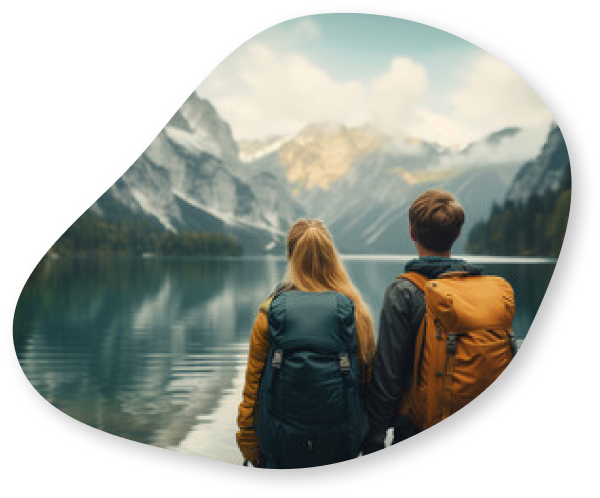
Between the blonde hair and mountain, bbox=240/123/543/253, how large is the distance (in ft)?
0.64

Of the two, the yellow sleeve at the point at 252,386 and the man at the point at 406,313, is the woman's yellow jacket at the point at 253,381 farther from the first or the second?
the man at the point at 406,313

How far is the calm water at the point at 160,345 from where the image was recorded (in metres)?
3.07

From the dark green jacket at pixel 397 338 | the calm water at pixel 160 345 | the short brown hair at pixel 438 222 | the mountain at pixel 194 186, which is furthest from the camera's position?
the mountain at pixel 194 186

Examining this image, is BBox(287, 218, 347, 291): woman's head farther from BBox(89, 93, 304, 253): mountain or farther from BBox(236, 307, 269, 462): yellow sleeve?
BBox(89, 93, 304, 253): mountain

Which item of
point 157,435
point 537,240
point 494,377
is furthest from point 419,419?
point 157,435

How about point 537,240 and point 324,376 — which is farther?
point 537,240

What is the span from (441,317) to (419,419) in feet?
1.85

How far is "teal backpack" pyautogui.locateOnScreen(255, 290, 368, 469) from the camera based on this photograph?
2670mm

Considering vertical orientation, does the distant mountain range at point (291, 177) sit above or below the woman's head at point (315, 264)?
above

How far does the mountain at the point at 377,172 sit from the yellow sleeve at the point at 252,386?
0.58m

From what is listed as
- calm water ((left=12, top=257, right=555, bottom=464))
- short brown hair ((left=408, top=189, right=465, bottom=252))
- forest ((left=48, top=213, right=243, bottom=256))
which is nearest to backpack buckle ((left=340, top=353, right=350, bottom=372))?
calm water ((left=12, top=257, right=555, bottom=464))

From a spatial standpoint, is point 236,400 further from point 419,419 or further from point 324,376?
point 419,419

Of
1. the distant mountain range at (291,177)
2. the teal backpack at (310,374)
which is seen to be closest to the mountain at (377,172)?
the distant mountain range at (291,177)

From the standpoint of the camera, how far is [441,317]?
2.72m
